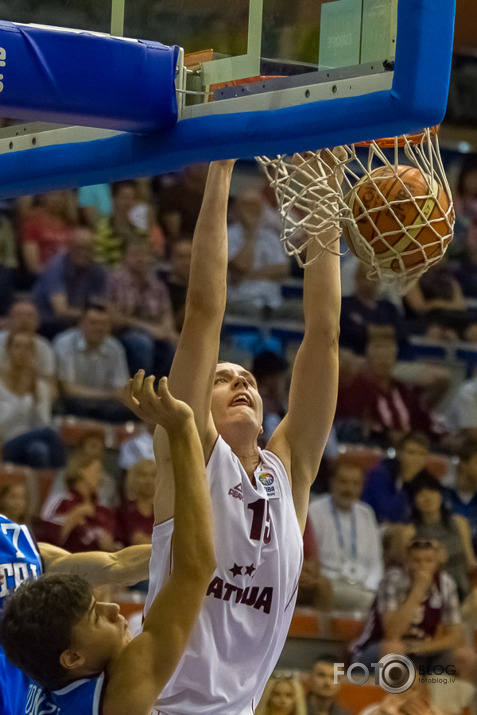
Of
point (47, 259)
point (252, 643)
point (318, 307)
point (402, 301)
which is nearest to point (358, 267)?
point (402, 301)

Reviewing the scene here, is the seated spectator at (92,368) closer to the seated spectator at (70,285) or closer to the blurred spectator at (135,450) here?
the seated spectator at (70,285)

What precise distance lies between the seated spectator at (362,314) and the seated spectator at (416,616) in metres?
1.60

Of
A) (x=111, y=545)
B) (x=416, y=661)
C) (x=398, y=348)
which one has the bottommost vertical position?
(x=416, y=661)

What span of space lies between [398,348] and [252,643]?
483 cm

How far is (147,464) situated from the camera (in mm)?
5988

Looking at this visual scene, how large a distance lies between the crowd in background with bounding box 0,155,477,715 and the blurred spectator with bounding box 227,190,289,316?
0.01m

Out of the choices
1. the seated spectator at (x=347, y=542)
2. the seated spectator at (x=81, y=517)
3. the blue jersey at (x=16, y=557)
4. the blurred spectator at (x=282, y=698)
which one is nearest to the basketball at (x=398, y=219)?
the blue jersey at (x=16, y=557)

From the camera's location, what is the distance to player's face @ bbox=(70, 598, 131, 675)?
231 cm

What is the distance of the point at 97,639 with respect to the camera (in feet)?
7.64

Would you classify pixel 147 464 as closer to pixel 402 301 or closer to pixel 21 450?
pixel 21 450

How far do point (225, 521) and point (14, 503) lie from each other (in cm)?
285

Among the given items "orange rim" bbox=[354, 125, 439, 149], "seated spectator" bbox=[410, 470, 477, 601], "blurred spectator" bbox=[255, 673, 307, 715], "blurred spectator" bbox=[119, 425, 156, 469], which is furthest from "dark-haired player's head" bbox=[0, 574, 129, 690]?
"seated spectator" bbox=[410, 470, 477, 601]

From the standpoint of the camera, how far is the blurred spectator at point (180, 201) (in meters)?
7.20

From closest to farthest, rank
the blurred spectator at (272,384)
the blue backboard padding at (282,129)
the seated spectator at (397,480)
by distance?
the blue backboard padding at (282,129) < the seated spectator at (397,480) < the blurred spectator at (272,384)
